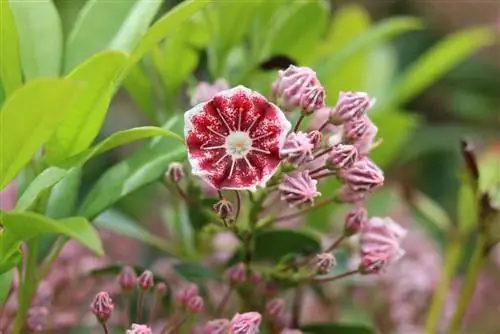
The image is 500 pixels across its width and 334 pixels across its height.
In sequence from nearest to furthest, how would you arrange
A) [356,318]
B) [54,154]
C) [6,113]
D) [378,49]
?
[6,113] < [54,154] < [356,318] < [378,49]

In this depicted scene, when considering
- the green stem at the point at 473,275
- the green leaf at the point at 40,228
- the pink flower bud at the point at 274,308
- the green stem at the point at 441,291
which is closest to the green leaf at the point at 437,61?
the green stem at the point at 441,291

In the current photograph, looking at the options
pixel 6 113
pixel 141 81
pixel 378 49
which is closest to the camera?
pixel 6 113

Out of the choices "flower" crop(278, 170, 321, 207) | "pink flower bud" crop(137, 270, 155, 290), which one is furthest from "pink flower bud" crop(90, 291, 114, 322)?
"flower" crop(278, 170, 321, 207)

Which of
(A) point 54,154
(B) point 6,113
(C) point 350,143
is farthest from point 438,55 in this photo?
(B) point 6,113

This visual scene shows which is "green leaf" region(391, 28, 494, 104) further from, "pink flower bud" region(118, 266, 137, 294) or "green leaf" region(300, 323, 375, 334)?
"pink flower bud" region(118, 266, 137, 294)

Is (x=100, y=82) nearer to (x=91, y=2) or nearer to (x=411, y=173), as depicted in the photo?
(x=91, y=2)

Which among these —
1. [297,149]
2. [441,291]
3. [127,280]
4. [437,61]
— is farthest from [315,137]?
[437,61]

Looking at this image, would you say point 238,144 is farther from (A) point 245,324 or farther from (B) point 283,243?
(B) point 283,243
